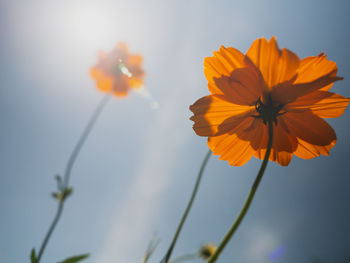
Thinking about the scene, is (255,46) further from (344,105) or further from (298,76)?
(344,105)

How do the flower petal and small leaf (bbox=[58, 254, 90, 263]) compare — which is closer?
the flower petal

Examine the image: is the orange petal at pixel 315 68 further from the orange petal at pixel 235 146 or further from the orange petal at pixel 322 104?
the orange petal at pixel 235 146

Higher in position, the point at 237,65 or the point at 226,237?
the point at 237,65

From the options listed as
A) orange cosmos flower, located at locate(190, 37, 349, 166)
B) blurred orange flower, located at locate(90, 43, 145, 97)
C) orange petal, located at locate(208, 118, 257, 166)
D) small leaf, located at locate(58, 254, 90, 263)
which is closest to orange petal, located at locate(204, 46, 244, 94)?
orange cosmos flower, located at locate(190, 37, 349, 166)

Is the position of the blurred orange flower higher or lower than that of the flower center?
higher

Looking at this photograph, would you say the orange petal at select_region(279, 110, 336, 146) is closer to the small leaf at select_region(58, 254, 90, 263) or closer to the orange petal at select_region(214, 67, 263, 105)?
the orange petal at select_region(214, 67, 263, 105)

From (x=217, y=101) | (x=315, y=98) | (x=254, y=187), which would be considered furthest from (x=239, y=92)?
(x=254, y=187)

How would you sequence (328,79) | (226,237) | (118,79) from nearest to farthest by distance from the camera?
(226,237) → (328,79) → (118,79)
